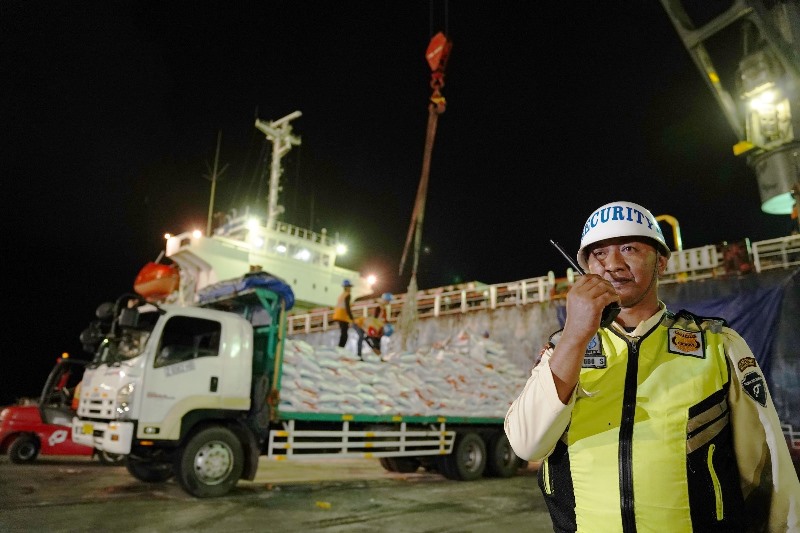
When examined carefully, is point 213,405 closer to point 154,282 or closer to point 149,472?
point 149,472

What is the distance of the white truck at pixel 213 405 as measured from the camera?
6.53m

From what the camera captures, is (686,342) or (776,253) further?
(776,253)

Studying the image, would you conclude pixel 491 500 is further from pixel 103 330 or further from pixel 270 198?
pixel 270 198

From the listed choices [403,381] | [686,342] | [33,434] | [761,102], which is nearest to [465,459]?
[403,381]

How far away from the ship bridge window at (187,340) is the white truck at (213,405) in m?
0.01

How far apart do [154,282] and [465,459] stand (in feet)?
77.1

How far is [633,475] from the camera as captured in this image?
145 centimetres

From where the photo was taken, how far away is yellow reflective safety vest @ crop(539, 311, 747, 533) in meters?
1.44

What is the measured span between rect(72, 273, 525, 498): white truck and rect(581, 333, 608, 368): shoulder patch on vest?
620 cm

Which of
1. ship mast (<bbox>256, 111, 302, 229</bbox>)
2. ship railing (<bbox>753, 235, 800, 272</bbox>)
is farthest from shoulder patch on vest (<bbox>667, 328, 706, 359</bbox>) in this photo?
ship mast (<bbox>256, 111, 302, 229</bbox>)

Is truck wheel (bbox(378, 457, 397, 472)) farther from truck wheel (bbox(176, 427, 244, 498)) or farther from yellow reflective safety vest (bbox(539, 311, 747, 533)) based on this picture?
yellow reflective safety vest (bbox(539, 311, 747, 533))

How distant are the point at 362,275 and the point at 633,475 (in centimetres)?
3534

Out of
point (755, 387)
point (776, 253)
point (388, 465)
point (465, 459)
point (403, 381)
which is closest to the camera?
point (755, 387)

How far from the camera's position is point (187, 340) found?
725 cm
